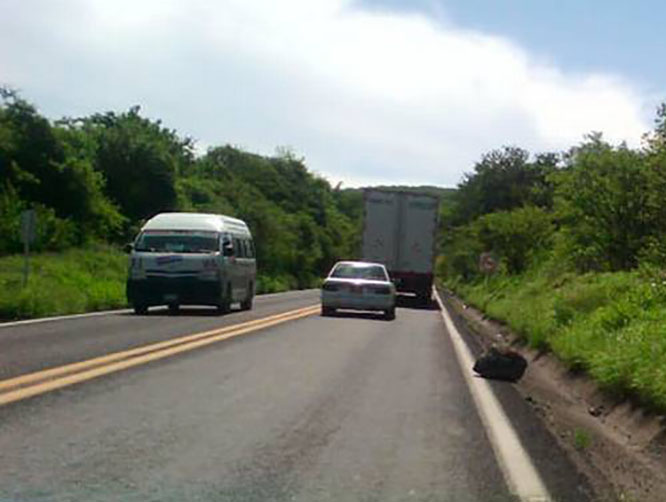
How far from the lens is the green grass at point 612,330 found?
12.6 meters

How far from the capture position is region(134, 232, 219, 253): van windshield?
28297 millimetres

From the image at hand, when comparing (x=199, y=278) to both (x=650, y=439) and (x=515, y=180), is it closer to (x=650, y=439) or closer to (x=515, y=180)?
(x=650, y=439)

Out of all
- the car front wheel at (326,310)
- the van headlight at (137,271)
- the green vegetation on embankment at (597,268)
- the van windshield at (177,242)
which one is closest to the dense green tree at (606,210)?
the green vegetation on embankment at (597,268)

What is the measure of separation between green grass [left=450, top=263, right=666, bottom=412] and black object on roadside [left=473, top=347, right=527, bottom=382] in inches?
32.9

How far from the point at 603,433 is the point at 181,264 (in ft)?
56.3

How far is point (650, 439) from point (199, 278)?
1787 centimetres

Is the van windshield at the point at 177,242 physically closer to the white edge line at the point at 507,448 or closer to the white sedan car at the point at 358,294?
the white sedan car at the point at 358,294

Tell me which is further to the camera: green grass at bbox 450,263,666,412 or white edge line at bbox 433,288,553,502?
green grass at bbox 450,263,666,412

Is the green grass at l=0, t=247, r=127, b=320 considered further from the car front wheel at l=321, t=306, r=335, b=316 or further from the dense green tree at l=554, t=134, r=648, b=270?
the dense green tree at l=554, t=134, r=648, b=270

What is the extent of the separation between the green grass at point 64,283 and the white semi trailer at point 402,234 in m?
9.50

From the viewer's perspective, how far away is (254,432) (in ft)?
32.1

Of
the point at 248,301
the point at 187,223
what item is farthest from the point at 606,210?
the point at 187,223

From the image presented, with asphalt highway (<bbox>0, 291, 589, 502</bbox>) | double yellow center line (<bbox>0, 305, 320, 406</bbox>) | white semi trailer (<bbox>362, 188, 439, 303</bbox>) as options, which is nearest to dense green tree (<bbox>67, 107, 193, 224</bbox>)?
white semi trailer (<bbox>362, 188, 439, 303</bbox>)

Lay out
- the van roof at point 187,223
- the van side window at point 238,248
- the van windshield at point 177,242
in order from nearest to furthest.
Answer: the van windshield at point 177,242
the van roof at point 187,223
the van side window at point 238,248
